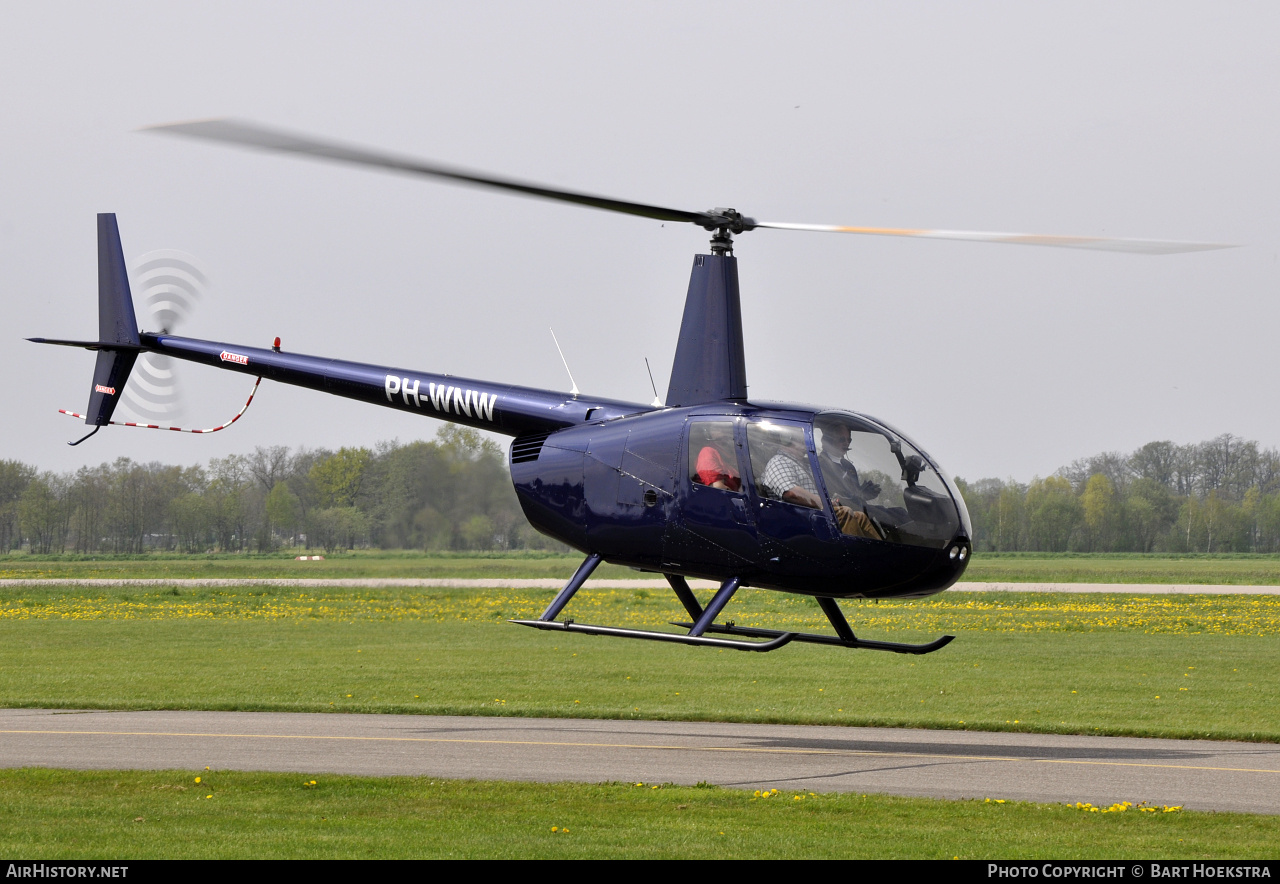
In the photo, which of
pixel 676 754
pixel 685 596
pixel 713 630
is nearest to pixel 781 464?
pixel 713 630

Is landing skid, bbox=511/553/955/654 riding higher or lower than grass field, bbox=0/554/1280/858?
higher

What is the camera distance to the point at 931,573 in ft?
41.0

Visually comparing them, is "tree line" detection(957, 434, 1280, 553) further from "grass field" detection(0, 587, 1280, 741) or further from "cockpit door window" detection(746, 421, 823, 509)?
"cockpit door window" detection(746, 421, 823, 509)

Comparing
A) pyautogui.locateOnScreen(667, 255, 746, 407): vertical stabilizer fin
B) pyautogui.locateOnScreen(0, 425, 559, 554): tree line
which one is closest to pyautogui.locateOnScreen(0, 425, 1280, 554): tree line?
pyautogui.locateOnScreen(0, 425, 559, 554): tree line

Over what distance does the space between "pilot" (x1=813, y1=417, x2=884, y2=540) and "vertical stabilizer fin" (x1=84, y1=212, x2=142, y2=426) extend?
12.0 meters

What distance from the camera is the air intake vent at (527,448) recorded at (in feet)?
49.1

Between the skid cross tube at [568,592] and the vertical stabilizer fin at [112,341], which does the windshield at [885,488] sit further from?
the vertical stabilizer fin at [112,341]

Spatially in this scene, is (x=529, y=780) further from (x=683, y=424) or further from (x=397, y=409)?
(x=397, y=409)

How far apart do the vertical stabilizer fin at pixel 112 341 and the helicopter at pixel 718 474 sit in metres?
5.96

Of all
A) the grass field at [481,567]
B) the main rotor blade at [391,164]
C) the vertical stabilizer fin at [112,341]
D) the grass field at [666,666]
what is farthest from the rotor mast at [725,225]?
the grass field at [481,567]

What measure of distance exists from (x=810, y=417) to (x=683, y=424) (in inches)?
58.8

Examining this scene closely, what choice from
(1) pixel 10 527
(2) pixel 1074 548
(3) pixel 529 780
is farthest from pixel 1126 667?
(1) pixel 10 527

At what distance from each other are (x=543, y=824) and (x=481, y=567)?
60.5 metres

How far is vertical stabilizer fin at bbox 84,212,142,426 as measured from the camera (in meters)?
19.7
